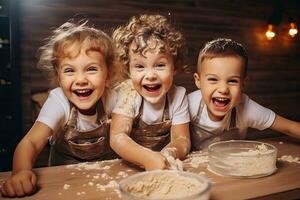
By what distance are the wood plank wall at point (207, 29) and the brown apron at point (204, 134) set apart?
0.17 m

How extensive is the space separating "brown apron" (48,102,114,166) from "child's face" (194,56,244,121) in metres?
0.37

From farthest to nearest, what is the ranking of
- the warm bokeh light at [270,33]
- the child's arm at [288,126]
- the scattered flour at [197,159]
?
the warm bokeh light at [270,33] → the child's arm at [288,126] → the scattered flour at [197,159]

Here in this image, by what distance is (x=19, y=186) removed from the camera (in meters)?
0.73

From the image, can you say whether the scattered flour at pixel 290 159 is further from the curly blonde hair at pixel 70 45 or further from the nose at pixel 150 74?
the curly blonde hair at pixel 70 45

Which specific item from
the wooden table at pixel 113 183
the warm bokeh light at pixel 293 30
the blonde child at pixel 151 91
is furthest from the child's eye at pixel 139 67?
the warm bokeh light at pixel 293 30

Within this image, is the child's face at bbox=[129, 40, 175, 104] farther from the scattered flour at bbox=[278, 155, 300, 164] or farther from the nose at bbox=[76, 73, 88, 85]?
the scattered flour at bbox=[278, 155, 300, 164]

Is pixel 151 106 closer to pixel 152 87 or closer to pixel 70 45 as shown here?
pixel 152 87

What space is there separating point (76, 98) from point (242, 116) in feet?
2.09

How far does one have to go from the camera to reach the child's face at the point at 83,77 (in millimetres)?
999

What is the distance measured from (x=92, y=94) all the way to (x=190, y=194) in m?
0.51

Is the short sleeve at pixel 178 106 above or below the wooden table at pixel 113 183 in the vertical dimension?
above

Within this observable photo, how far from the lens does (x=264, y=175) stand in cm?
86

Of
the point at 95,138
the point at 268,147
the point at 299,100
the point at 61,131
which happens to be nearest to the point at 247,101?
the point at 268,147

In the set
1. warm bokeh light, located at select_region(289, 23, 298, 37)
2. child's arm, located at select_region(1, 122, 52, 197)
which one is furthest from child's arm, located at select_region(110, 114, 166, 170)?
warm bokeh light, located at select_region(289, 23, 298, 37)
